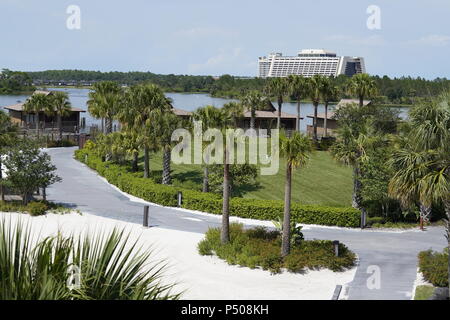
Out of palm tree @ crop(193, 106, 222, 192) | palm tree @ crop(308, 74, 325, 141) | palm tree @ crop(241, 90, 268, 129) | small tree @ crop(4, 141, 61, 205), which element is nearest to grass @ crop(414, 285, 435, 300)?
palm tree @ crop(193, 106, 222, 192)

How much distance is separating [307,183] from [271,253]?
619 inches

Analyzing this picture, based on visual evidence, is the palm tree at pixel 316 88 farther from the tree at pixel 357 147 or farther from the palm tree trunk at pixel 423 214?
the palm tree trunk at pixel 423 214

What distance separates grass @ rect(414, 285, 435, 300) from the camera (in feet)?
59.9

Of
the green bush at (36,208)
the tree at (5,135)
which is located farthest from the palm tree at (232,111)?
the tree at (5,135)

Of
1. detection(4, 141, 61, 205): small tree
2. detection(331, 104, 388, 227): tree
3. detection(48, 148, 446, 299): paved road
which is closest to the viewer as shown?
detection(48, 148, 446, 299): paved road

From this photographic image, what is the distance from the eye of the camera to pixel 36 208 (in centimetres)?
2983

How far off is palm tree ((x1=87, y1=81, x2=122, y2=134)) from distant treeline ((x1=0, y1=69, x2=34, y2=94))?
124 meters

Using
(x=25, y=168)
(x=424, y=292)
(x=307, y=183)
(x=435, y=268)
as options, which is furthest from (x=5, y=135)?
(x=424, y=292)

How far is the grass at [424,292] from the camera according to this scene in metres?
18.3

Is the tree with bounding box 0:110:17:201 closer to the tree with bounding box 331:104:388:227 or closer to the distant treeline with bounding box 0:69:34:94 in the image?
the tree with bounding box 331:104:388:227

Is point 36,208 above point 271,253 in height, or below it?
above

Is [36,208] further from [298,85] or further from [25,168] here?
[298,85]

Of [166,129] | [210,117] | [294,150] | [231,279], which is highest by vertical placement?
[210,117]

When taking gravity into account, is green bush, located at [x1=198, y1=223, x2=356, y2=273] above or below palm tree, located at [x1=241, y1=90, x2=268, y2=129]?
below
